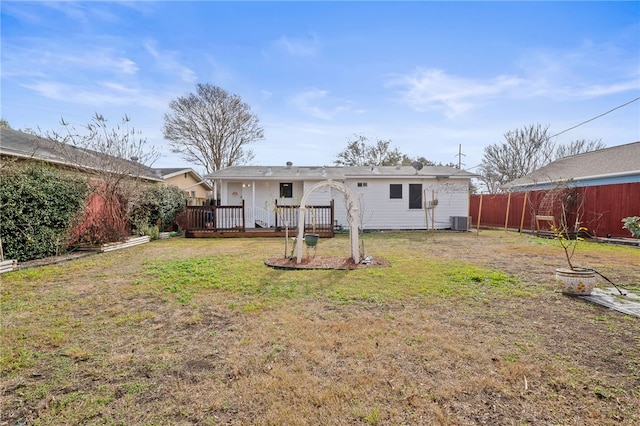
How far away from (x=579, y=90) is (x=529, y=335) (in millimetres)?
14953

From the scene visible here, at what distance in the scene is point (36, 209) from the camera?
6699mm

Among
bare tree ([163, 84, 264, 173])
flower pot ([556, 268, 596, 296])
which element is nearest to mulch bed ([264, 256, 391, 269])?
flower pot ([556, 268, 596, 296])

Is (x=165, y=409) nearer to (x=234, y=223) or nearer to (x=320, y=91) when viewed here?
(x=234, y=223)

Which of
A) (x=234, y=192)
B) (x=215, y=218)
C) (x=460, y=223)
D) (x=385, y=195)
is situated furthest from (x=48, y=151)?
(x=460, y=223)

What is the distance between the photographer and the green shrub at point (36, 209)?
243 inches

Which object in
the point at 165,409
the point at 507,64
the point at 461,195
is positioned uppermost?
the point at 507,64

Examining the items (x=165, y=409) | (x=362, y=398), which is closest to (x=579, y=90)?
(x=362, y=398)

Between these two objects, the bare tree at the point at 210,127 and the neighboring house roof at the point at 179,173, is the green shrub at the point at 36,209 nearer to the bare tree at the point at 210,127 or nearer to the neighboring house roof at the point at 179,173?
the neighboring house roof at the point at 179,173

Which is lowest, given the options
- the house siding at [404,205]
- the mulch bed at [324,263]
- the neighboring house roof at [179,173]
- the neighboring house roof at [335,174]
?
the mulch bed at [324,263]

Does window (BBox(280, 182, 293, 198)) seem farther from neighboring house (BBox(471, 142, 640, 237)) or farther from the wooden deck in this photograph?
neighboring house (BBox(471, 142, 640, 237))

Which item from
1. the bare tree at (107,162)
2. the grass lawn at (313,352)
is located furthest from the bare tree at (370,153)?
the grass lawn at (313,352)

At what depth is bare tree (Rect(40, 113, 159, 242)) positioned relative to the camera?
30.3 feet

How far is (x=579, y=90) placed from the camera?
1309 cm

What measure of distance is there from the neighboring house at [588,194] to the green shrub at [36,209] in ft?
47.8
